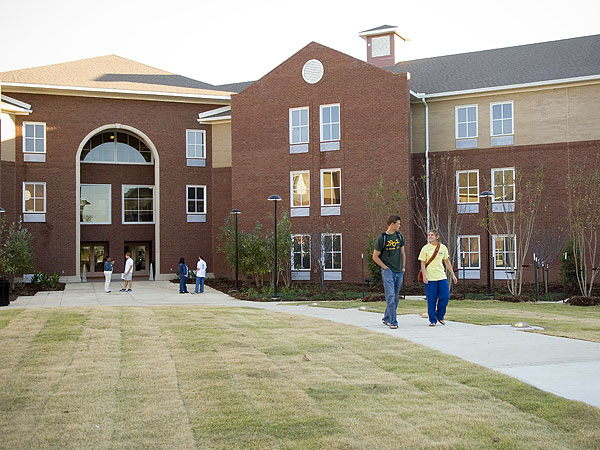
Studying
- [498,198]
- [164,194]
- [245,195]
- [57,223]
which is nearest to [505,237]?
[498,198]

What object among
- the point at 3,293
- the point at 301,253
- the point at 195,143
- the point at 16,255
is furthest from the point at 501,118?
the point at 16,255

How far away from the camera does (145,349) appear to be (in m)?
9.80

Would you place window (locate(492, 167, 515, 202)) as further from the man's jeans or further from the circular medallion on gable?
the man's jeans

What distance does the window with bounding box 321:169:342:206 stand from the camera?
34.3 meters

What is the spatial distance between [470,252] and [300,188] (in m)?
8.87

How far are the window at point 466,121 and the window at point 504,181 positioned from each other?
221 cm

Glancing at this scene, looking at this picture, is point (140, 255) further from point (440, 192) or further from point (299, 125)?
point (440, 192)

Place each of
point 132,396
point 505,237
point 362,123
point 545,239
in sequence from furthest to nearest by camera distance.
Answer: point 362,123 < point 505,237 < point 545,239 < point 132,396

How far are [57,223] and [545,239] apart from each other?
25.4 metres

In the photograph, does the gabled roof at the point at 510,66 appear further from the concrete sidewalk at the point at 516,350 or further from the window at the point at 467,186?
the concrete sidewalk at the point at 516,350

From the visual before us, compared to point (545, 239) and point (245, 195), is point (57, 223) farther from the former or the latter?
point (545, 239)

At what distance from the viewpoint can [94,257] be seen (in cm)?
4231

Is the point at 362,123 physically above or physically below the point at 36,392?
above

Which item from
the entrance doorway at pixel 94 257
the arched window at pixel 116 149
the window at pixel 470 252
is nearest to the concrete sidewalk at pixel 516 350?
the window at pixel 470 252
